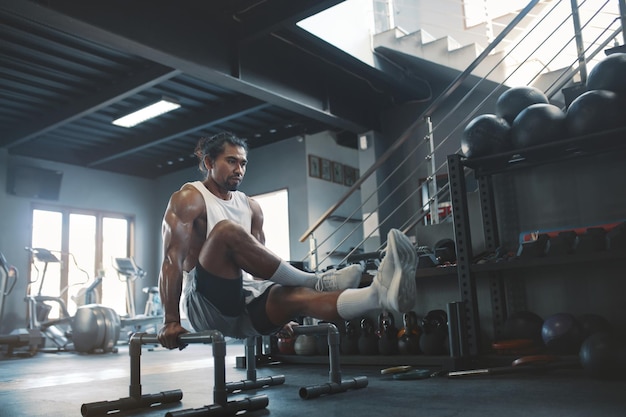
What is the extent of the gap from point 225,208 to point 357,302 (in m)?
0.64

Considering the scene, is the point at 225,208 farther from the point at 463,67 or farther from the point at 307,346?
the point at 463,67

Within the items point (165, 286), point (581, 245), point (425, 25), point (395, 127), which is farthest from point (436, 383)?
point (425, 25)

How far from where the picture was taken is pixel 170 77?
16.7 ft

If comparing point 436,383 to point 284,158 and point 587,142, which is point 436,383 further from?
point 284,158

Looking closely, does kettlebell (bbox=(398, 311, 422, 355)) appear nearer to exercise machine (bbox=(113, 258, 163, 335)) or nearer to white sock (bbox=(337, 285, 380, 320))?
white sock (bbox=(337, 285, 380, 320))

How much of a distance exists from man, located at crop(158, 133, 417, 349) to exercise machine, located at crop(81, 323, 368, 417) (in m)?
0.14

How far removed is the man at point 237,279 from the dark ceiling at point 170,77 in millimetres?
2297

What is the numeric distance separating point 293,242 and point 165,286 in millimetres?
5303

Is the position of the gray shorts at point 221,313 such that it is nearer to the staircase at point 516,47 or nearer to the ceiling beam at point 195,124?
the staircase at point 516,47

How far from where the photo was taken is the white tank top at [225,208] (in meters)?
1.88

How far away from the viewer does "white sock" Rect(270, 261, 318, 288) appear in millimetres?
1670

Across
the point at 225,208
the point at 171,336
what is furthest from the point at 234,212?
the point at 171,336

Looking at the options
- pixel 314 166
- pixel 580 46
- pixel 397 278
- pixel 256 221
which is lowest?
pixel 397 278

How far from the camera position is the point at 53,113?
238 inches
